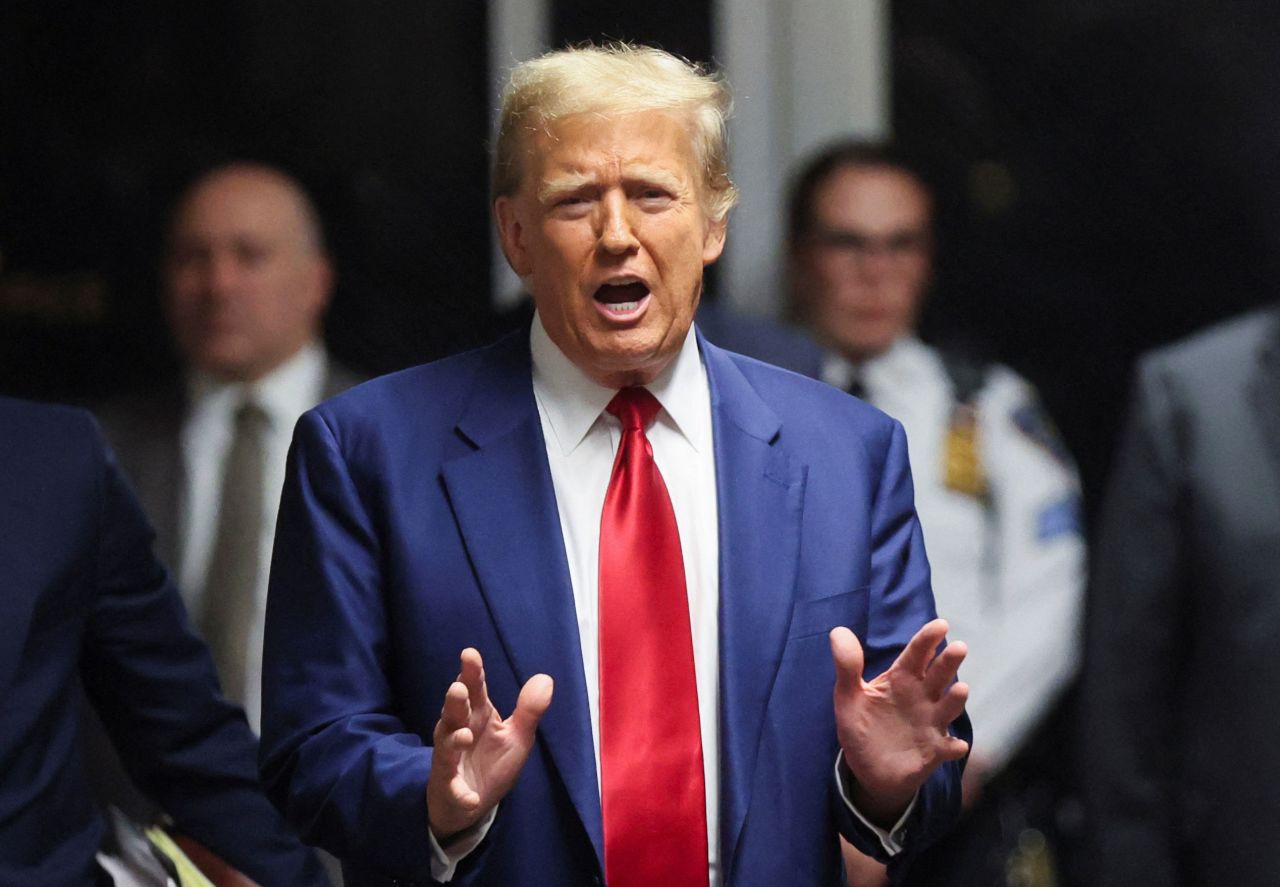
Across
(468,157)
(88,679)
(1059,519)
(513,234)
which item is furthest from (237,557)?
(513,234)

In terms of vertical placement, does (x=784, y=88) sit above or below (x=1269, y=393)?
above

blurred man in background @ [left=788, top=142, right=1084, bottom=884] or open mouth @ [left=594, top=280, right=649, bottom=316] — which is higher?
open mouth @ [left=594, top=280, right=649, bottom=316]

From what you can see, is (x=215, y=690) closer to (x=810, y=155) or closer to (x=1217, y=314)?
(x=810, y=155)

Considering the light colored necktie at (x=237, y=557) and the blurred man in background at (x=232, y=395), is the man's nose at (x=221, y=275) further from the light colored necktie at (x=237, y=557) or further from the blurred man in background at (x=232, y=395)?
the light colored necktie at (x=237, y=557)

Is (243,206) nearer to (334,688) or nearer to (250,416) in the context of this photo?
(250,416)

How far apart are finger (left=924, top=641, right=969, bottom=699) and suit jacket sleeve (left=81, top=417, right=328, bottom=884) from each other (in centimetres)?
97

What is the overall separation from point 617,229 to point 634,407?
0.69 ft

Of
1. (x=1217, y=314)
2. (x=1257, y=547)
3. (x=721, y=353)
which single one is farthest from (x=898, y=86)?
(x=721, y=353)

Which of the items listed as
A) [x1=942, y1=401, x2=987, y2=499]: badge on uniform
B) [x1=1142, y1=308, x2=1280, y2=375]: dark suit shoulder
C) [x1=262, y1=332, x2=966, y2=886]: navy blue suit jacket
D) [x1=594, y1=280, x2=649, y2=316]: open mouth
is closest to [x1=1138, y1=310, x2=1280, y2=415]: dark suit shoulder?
[x1=1142, y1=308, x2=1280, y2=375]: dark suit shoulder

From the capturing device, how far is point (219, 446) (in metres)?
3.66

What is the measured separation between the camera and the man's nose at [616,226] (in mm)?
2000

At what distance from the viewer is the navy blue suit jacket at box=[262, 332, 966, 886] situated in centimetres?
197

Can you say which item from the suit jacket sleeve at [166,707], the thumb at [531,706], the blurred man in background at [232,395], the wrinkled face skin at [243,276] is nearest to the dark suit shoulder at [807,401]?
the thumb at [531,706]

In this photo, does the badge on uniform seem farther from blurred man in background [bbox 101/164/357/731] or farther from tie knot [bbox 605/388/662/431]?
tie knot [bbox 605/388/662/431]
